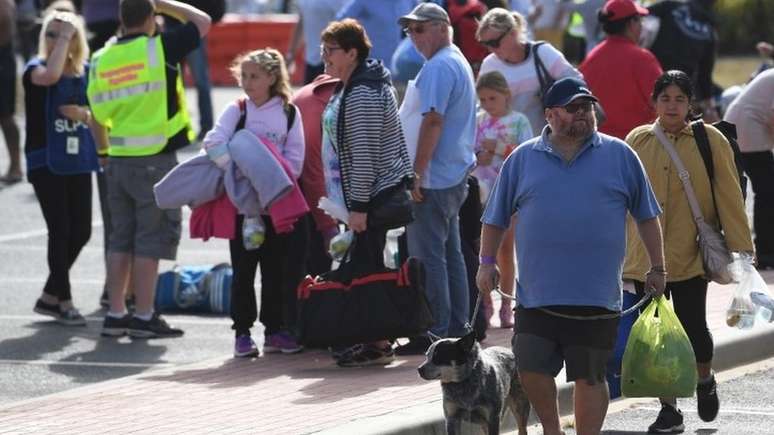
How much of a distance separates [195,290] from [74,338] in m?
1.05

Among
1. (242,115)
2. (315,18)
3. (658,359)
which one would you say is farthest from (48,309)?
(658,359)

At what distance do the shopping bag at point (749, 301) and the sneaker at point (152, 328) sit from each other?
13.5 feet

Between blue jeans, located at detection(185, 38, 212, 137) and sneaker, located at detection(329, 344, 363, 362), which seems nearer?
sneaker, located at detection(329, 344, 363, 362)

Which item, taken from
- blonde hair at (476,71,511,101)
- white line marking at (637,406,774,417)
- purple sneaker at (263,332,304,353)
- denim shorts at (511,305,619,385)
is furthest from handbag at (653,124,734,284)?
purple sneaker at (263,332,304,353)

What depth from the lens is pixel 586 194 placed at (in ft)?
23.8

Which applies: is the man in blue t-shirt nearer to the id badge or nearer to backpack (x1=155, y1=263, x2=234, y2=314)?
backpack (x1=155, y1=263, x2=234, y2=314)

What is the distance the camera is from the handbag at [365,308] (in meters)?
9.42

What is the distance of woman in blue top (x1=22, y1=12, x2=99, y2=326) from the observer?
11.9 m

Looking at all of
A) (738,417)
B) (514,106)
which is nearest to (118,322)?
(514,106)

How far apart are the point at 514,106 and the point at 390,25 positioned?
2.75 metres

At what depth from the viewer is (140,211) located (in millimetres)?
11312

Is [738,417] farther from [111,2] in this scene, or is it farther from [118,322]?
[111,2]

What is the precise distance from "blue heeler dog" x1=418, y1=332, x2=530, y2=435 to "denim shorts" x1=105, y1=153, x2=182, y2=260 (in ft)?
13.6

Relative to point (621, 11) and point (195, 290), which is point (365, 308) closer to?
point (195, 290)
